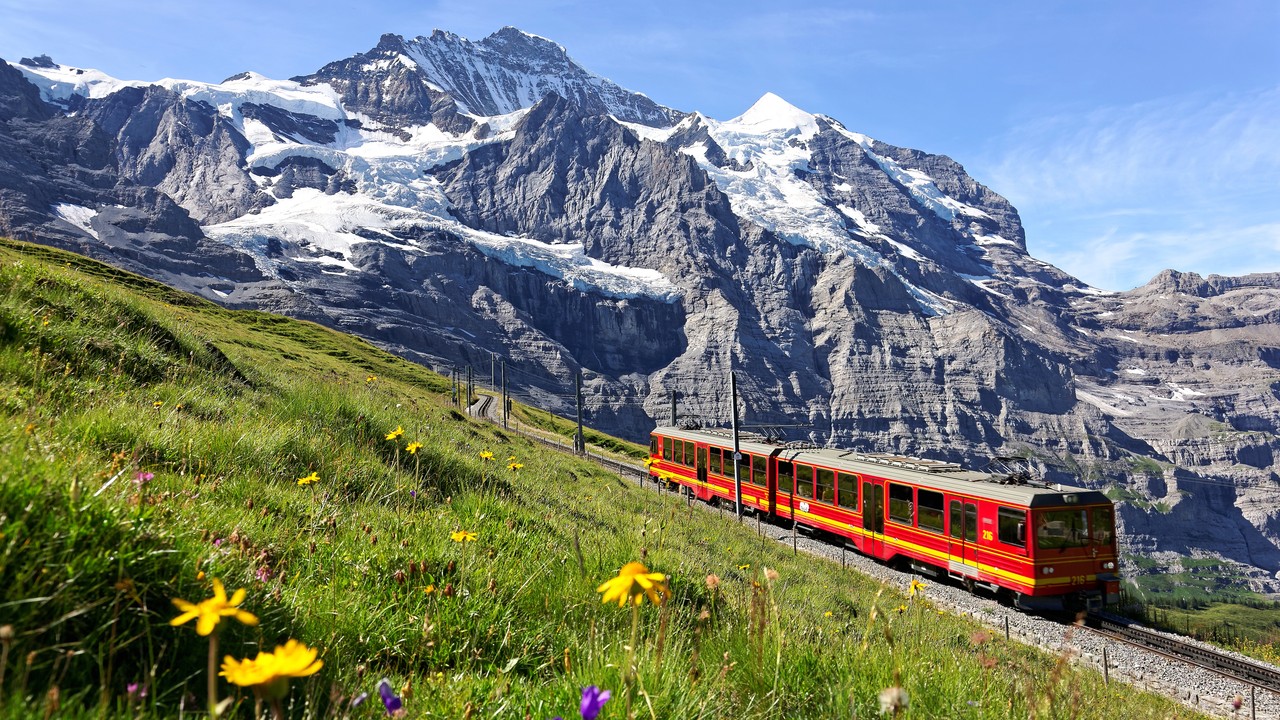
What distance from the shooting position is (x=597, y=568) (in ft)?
15.5

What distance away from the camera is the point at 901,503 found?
1923 centimetres

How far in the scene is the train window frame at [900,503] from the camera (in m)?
18.9

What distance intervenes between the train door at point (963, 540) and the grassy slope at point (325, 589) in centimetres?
1145

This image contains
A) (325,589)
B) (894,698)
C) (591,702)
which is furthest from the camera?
(325,589)

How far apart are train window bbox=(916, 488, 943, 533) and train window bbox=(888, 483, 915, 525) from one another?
286 mm

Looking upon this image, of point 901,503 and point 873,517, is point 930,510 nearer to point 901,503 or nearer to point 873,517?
point 901,503

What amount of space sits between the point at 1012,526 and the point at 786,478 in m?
9.36

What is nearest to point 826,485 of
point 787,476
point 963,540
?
point 787,476

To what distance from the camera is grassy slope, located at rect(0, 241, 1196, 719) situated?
208 cm

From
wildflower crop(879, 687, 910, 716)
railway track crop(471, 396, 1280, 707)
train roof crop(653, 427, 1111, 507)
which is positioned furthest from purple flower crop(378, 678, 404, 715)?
railway track crop(471, 396, 1280, 707)

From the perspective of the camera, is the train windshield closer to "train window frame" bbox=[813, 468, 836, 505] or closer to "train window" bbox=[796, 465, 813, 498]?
"train window frame" bbox=[813, 468, 836, 505]

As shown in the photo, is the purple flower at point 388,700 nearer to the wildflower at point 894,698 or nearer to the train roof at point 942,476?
the wildflower at point 894,698

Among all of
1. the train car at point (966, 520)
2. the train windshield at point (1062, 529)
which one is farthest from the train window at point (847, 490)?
the train windshield at point (1062, 529)

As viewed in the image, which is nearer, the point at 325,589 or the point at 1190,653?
the point at 325,589
